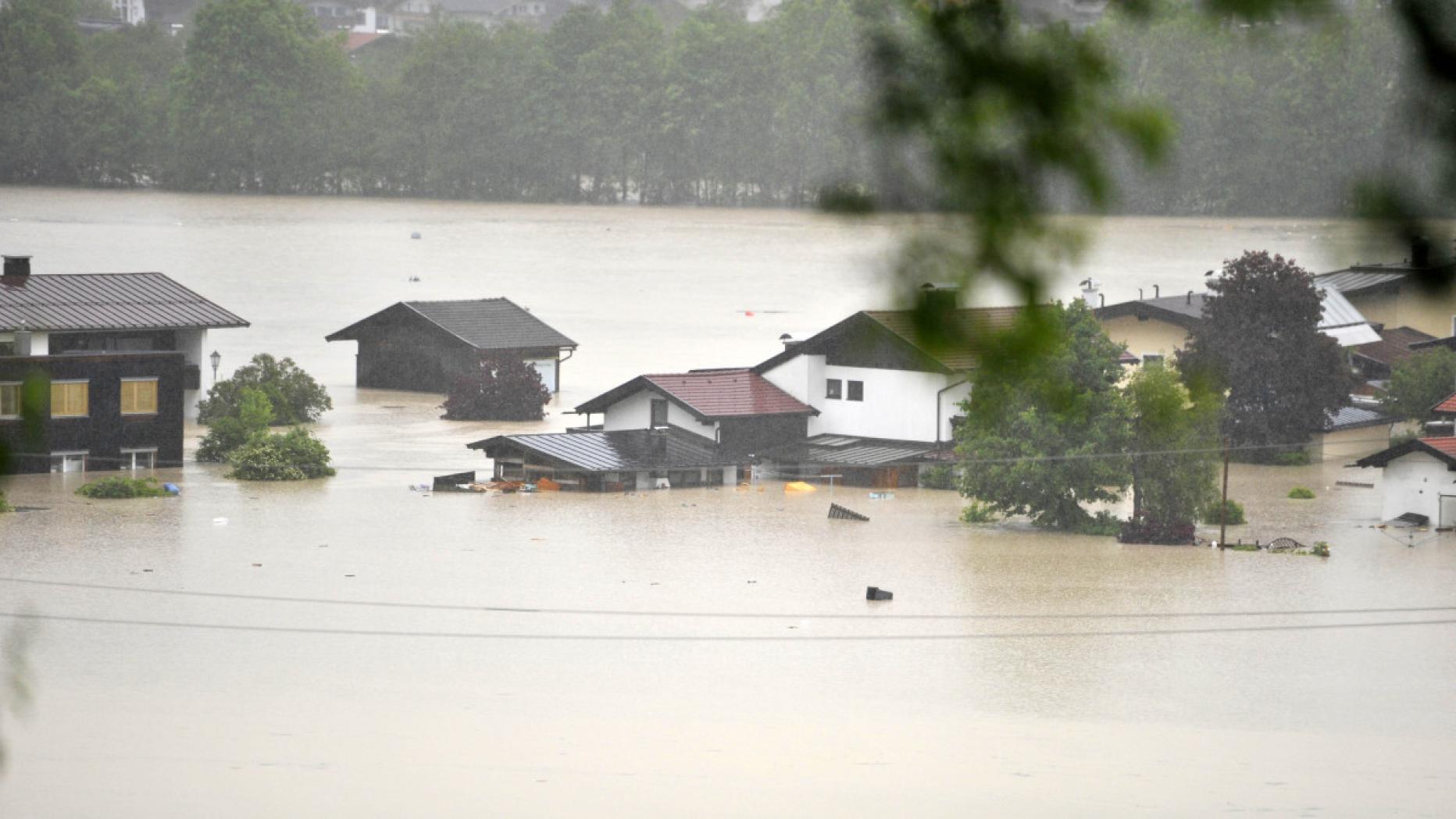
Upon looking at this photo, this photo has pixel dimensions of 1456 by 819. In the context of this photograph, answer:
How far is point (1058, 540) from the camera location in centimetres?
1848

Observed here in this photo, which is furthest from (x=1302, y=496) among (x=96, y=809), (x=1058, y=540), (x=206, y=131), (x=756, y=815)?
(x=206, y=131)

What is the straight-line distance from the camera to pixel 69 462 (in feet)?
66.2

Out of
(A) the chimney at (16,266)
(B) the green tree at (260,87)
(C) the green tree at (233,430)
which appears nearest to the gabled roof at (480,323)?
(C) the green tree at (233,430)

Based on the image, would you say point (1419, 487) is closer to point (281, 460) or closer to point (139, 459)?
point (281, 460)

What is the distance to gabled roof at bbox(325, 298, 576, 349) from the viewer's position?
27.3 meters

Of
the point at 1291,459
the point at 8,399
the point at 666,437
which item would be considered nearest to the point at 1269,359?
the point at 1291,459

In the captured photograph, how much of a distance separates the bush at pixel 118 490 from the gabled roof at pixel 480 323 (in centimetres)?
785

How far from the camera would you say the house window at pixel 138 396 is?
19922 mm

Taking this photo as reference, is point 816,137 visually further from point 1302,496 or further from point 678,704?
point 678,704

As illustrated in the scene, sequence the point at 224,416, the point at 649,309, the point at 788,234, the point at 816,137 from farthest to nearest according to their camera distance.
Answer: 1. the point at 788,234
2. the point at 816,137
3. the point at 649,309
4. the point at 224,416

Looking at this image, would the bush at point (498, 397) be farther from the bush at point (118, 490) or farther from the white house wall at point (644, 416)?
the bush at point (118, 490)

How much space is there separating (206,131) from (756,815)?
62.5 metres

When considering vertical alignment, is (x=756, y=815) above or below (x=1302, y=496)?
below

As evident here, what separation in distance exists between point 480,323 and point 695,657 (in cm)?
1414
